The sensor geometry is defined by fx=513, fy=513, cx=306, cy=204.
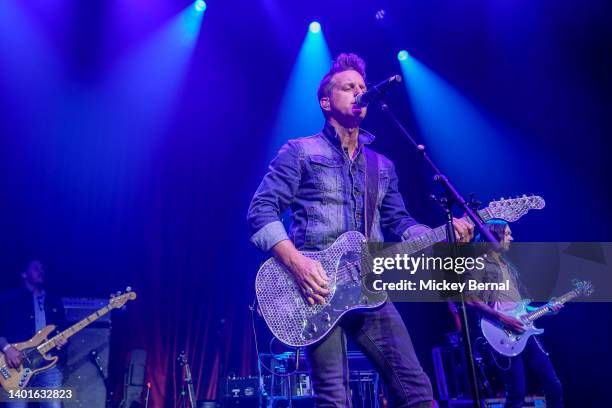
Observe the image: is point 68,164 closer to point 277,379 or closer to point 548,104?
point 277,379

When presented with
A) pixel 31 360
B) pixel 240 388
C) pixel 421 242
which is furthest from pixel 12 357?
pixel 421 242

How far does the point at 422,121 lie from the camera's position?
9.73m

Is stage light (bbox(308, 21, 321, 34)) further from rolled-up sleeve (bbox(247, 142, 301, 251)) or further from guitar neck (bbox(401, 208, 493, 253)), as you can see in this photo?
guitar neck (bbox(401, 208, 493, 253))

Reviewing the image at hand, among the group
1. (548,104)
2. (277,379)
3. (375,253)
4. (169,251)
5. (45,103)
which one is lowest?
(277,379)

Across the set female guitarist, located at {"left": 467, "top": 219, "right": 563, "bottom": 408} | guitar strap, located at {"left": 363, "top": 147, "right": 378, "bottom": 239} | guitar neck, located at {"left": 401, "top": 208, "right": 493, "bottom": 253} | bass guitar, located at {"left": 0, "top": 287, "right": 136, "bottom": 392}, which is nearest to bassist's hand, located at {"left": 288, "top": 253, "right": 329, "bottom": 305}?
guitar strap, located at {"left": 363, "top": 147, "right": 378, "bottom": 239}

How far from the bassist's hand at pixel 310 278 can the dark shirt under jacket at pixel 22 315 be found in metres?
6.82

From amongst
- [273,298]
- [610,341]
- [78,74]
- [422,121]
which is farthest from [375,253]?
[78,74]

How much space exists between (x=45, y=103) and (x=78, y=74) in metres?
0.81

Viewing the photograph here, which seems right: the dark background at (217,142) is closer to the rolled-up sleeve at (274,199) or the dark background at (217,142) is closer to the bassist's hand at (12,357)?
the bassist's hand at (12,357)

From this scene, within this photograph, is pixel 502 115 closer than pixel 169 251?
Yes

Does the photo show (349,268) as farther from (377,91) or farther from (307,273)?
(377,91)

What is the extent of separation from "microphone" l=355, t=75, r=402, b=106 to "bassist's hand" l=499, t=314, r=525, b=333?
15.8ft

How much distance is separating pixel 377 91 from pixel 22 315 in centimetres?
755

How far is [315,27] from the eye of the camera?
30.8 feet
